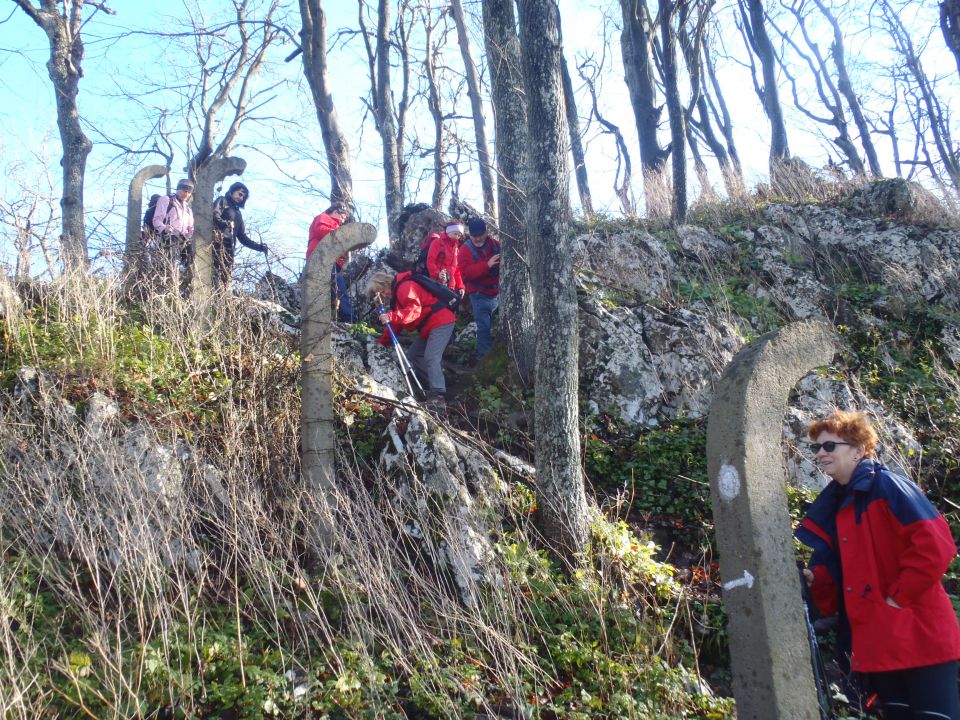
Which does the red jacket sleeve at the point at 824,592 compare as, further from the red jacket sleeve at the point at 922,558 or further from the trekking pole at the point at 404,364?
the trekking pole at the point at 404,364

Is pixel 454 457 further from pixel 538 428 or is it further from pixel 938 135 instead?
pixel 938 135

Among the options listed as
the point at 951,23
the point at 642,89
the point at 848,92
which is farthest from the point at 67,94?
the point at 848,92

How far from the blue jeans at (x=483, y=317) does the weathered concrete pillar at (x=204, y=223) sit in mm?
3108

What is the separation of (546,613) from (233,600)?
6.93 feet

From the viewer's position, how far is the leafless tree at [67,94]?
1052 centimetres

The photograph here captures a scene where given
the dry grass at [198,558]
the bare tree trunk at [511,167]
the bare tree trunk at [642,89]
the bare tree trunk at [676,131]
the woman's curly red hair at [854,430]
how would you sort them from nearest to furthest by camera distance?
the woman's curly red hair at [854,430], the dry grass at [198,558], the bare tree trunk at [511,167], the bare tree trunk at [676,131], the bare tree trunk at [642,89]

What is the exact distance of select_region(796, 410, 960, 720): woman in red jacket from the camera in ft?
9.11

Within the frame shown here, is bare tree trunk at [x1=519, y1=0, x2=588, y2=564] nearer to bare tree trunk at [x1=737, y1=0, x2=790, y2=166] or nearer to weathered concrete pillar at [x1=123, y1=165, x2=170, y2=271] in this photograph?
weathered concrete pillar at [x1=123, y1=165, x2=170, y2=271]

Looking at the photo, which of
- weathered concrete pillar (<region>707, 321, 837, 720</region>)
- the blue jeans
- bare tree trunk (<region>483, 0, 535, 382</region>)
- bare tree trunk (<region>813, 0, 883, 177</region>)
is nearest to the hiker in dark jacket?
the blue jeans

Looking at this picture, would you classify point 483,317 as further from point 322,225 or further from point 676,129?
point 676,129

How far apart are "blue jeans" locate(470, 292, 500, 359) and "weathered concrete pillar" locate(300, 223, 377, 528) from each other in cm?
273

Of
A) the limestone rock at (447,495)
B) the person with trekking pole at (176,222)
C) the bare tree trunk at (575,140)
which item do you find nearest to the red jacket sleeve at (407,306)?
the limestone rock at (447,495)

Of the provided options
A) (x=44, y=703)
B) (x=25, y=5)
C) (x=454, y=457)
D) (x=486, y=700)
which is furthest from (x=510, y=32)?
(x=25, y=5)

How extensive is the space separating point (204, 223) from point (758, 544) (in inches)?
275
